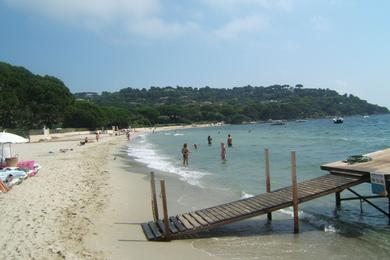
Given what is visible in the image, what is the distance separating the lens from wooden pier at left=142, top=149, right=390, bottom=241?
11.2m

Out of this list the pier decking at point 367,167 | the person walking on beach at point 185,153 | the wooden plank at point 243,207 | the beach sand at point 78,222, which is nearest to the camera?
the beach sand at point 78,222

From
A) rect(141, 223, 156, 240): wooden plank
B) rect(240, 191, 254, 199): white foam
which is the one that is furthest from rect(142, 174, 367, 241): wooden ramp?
rect(240, 191, 254, 199): white foam

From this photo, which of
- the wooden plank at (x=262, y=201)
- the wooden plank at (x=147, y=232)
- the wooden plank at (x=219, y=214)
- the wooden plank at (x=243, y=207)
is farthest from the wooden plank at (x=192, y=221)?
the wooden plank at (x=262, y=201)

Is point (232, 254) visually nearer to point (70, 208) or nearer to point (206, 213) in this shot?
point (206, 213)

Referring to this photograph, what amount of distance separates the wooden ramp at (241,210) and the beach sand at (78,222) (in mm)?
352

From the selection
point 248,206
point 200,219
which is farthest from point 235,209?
point 200,219

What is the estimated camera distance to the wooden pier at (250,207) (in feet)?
36.7

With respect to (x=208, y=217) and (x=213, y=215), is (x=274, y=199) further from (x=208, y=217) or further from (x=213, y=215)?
(x=208, y=217)

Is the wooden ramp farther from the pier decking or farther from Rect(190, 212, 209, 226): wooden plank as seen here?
the pier decking

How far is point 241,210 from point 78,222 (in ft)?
14.6

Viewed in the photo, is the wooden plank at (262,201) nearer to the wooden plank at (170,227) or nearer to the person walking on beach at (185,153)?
the wooden plank at (170,227)

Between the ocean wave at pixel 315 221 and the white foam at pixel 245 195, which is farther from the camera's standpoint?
the white foam at pixel 245 195

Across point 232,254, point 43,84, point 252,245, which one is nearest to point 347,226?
point 252,245

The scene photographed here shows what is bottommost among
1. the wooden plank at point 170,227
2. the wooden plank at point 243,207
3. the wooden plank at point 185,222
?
the wooden plank at point 170,227
